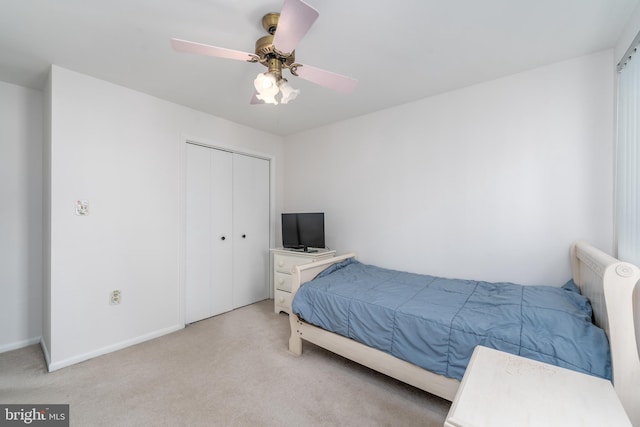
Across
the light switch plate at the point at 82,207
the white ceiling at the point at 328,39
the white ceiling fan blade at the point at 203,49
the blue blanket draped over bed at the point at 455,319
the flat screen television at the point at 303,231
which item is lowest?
the blue blanket draped over bed at the point at 455,319

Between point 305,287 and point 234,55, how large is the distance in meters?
1.73

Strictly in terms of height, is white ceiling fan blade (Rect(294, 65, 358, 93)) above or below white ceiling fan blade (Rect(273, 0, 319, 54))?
below

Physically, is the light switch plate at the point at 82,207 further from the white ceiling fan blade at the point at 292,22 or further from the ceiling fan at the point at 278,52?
the white ceiling fan blade at the point at 292,22

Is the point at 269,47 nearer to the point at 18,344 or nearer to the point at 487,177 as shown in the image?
the point at 487,177

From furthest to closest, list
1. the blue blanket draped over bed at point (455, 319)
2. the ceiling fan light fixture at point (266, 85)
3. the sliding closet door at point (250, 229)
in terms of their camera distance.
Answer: the sliding closet door at point (250, 229)
the ceiling fan light fixture at point (266, 85)
the blue blanket draped over bed at point (455, 319)

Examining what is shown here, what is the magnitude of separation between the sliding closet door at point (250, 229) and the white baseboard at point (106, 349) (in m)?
0.86

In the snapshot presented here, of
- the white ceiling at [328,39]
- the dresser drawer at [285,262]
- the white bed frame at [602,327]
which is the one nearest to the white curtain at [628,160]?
the white bed frame at [602,327]

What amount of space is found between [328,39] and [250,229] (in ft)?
8.20

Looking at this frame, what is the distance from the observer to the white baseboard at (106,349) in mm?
2102

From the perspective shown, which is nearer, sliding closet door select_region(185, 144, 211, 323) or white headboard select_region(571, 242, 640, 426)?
white headboard select_region(571, 242, 640, 426)

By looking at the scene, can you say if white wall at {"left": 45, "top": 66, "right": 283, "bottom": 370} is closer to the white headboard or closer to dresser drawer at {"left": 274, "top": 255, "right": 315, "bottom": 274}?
dresser drawer at {"left": 274, "top": 255, "right": 315, "bottom": 274}

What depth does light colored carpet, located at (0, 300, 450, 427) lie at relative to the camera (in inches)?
63.4

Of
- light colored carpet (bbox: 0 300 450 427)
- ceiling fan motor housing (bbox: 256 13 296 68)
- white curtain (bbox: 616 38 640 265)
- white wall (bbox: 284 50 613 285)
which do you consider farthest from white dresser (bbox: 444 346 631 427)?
ceiling fan motor housing (bbox: 256 13 296 68)

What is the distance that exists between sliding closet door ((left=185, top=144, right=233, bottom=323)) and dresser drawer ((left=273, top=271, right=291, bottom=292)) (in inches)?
23.3
